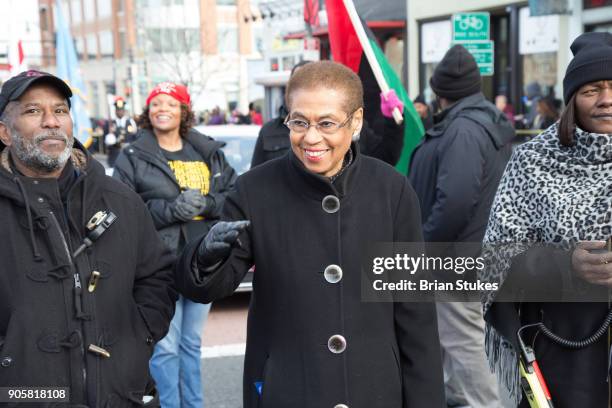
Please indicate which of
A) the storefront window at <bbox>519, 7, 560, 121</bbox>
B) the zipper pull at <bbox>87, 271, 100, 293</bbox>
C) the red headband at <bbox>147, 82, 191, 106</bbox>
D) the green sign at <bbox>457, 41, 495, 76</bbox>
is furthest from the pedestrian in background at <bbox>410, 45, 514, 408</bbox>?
the storefront window at <bbox>519, 7, 560, 121</bbox>

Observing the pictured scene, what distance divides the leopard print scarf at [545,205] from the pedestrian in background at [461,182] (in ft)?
4.51

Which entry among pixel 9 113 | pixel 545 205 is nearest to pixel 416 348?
pixel 545 205

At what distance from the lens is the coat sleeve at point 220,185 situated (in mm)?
4887

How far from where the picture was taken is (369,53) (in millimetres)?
4777

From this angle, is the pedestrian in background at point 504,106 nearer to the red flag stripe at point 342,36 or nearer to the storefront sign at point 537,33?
the storefront sign at point 537,33

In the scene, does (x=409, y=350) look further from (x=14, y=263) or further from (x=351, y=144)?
(x=14, y=263)

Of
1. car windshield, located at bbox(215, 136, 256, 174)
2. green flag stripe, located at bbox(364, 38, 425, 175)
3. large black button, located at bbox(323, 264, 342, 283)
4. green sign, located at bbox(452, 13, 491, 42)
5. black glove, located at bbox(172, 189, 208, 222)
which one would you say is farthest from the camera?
green sign, located at bbox(452, 13, 491, 42)

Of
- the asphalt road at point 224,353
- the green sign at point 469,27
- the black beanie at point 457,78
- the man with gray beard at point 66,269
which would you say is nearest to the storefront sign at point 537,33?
the green sign at point 469,27

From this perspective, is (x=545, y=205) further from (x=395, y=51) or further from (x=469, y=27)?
(x=395, y=51)

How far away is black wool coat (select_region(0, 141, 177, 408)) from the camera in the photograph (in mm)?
2709

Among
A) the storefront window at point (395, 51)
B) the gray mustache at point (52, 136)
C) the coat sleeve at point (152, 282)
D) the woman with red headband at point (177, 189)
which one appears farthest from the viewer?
the storefront window at point (395, 51)

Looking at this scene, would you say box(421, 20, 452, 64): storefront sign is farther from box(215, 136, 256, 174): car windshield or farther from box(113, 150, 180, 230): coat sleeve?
box(113, 150, 180, 230): coat sleeve

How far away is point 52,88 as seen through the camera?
298cm

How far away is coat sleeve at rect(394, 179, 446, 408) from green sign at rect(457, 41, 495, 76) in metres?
7.58
